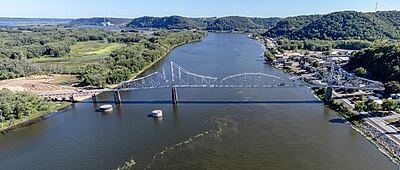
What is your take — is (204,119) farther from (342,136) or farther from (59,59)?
(59,59)

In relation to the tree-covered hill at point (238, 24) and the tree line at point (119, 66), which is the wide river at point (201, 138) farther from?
the tree-covered hill at point (238, 24)

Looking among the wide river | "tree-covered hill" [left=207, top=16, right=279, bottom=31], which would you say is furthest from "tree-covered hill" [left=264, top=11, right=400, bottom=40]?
the wide river

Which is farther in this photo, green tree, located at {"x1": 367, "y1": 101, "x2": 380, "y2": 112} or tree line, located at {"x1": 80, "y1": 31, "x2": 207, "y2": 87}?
tree line, located at {"x1": 80, "y1": 31, "x2": 207, "y2": 87}

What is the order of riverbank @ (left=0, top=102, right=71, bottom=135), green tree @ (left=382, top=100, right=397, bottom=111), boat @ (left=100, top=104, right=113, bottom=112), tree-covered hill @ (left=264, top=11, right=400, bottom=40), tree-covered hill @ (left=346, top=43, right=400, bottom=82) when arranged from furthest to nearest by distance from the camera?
1. tree-covered hill @ (left=264, top=11, right=400, bottom=40)
2. tree-covered hill @ (left=346, top=43, right=400, bottom=82)
3. boat @ (left=100, top=104, right=113, bottom=112)
4. riverbank @ (left=0, top=102, right=71, bottom=135)
5. green tree @ (left=382, top=100, right=397, bottom=111)

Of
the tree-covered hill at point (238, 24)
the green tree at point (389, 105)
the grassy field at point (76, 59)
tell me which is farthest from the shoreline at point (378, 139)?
the tree-covered hill at point (238, 24)

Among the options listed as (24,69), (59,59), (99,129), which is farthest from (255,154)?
(59,59)

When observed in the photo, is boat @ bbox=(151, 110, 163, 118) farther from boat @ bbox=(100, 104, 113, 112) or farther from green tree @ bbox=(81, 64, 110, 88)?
green tree @ bbox=(81, 64, 110, 88)
